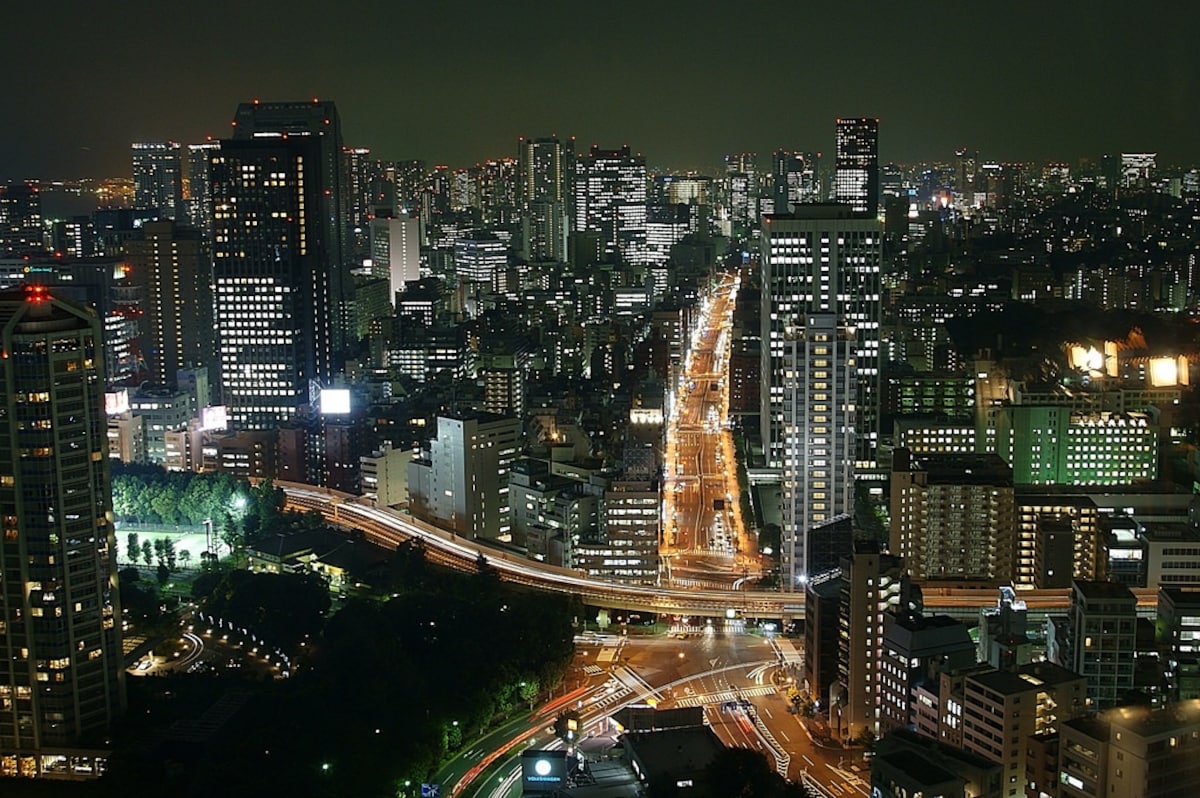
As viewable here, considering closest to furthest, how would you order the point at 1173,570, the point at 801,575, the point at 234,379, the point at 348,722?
the point at 348,722
the point at 1173,570
the point at 801,575
the point at 234,379

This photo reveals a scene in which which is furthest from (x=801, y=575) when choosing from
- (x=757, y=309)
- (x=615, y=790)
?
(x=757, y=309)

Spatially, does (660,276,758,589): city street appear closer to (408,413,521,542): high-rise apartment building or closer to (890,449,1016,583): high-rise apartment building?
(890,449,1016,583): high-rise apartment building

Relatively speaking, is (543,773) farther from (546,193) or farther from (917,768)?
(546,193)

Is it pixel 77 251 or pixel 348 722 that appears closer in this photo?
pixel 348 722

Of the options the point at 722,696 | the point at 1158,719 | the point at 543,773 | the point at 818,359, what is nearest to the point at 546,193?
the point at 818,359

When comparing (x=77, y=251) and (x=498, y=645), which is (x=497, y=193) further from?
(x=498, y=645)

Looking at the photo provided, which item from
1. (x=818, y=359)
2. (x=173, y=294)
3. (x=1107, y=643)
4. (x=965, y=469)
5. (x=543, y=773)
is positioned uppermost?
(x=173, y=294)

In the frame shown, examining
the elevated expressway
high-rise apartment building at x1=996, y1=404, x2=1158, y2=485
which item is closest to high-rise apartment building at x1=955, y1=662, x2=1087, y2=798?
the elevated expressway
